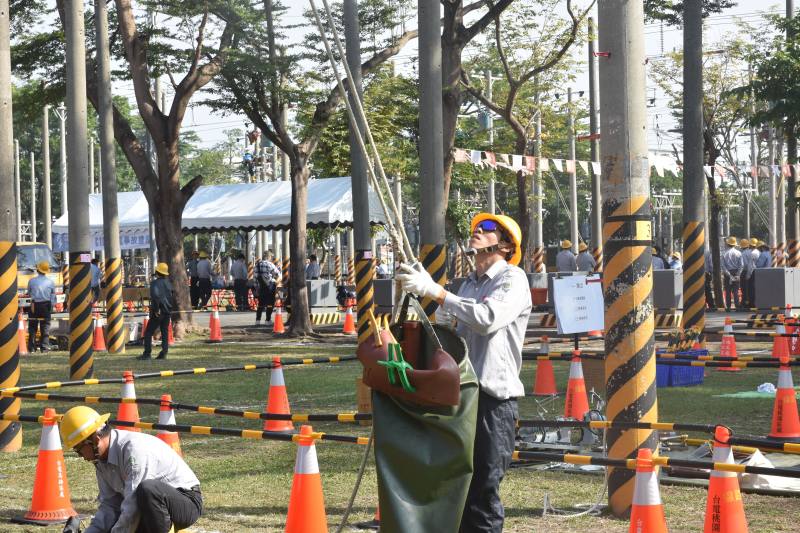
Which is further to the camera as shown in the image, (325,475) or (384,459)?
(325,475)

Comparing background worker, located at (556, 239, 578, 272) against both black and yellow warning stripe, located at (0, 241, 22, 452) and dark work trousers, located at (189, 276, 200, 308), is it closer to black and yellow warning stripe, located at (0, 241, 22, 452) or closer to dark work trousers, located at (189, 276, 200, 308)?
dark work trousers, located at (189, 276, 200, 308)

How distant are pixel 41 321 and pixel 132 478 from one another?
68.6 ft

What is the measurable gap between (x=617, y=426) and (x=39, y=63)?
23.7m

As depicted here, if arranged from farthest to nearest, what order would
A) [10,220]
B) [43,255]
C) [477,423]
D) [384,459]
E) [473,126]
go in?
[473,126], [43,255], [10,220], [477,423], [384,459]

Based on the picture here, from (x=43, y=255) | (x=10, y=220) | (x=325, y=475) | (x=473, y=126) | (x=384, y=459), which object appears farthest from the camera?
(x=473, y=126)

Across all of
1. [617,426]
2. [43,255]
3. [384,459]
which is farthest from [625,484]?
[43,255]

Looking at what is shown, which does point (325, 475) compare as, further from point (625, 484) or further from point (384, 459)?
point (384, 459)

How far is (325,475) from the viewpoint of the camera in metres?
11.0

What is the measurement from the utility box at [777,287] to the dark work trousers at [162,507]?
25451 millimetres

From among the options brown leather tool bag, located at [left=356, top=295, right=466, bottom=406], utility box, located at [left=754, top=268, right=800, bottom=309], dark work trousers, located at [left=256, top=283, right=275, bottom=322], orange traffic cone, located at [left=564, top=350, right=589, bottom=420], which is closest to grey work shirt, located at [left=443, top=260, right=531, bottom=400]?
brown leather tool bag, located at [left=356, top=295, right=466, bottom=406]

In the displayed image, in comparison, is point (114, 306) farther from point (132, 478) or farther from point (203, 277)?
point (132, 478)

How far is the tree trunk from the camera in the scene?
93.8 feet

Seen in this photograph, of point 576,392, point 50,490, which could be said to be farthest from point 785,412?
point 50,490

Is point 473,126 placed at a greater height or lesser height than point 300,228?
greater
